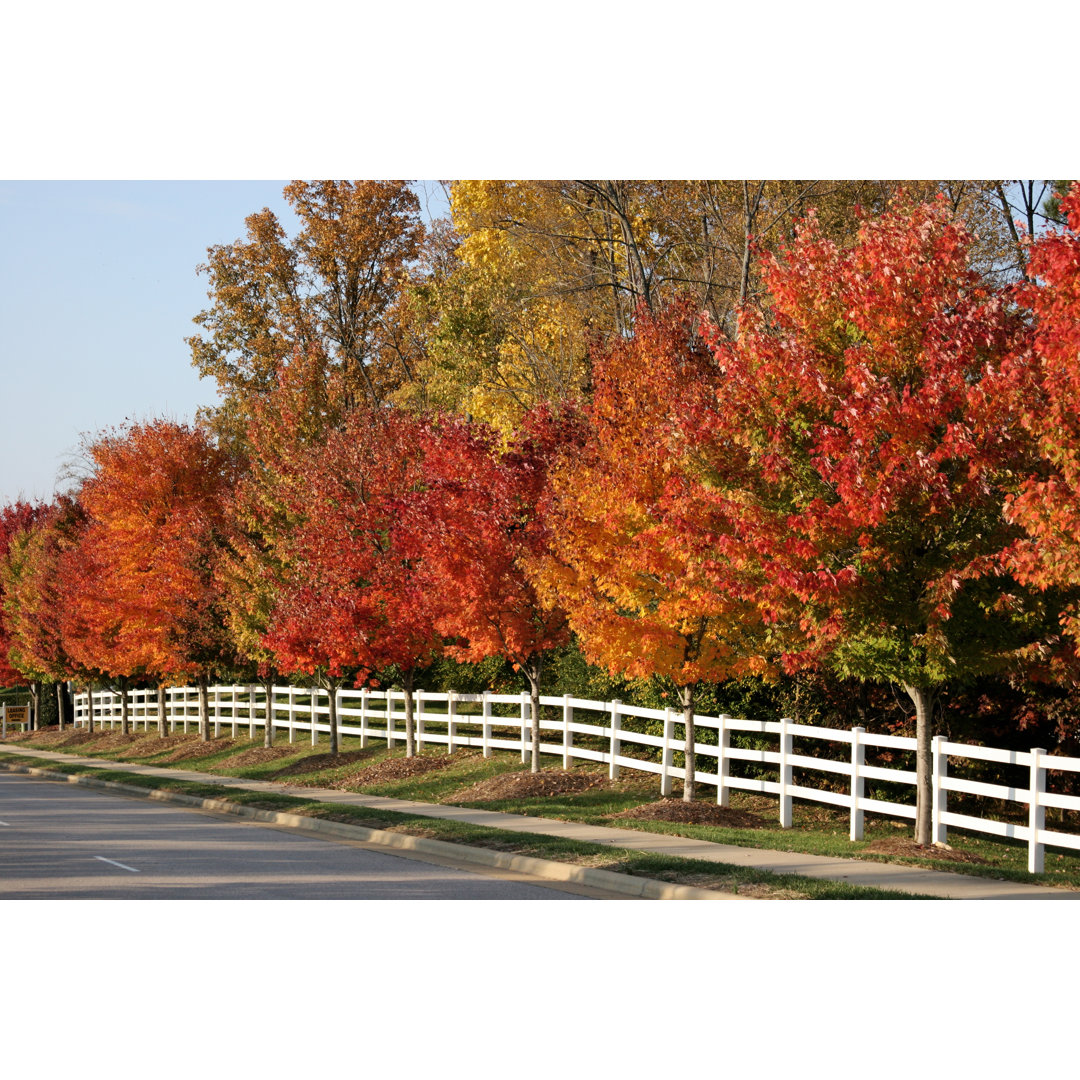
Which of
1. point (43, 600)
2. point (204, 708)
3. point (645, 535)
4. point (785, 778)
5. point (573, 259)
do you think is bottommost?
point (204, 708)

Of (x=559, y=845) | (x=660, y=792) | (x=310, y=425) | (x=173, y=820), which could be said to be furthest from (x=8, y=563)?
(x=559, y=845)

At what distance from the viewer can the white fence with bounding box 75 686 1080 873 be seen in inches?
549

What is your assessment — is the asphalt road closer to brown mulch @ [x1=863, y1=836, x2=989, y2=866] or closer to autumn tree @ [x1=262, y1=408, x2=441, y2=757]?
brown mulch @ [x1=863, y1=836, x2=989, y2=866]

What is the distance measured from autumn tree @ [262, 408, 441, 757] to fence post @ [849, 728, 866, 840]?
9309mm

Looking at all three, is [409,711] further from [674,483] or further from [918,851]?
[918,851]

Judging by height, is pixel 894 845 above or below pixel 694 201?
below

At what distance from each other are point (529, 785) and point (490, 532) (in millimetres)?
4260

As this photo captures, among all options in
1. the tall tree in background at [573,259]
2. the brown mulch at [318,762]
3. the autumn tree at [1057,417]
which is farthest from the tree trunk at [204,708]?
the autumn tree at [1057,417]

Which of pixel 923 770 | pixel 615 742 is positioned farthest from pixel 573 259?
pixel 923 770

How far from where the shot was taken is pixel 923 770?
15.3 meters

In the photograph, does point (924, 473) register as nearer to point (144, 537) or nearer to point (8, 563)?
point (144, 537)

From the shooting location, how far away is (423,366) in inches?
1662

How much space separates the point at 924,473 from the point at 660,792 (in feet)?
28.1

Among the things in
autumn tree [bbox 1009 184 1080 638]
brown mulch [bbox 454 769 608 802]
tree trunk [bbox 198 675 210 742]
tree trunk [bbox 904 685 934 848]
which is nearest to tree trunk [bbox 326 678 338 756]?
brown mulch [bbox 454 769 608 802]
